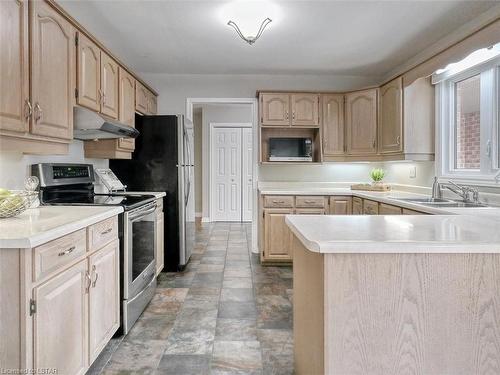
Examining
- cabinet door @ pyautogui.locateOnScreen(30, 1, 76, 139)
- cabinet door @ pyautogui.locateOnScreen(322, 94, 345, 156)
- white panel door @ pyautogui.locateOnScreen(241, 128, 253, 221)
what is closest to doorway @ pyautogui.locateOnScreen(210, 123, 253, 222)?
white panel door @ pyautogui.locateOnScreen(241, 128, 253, 221)

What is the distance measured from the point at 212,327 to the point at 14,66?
1984 mm

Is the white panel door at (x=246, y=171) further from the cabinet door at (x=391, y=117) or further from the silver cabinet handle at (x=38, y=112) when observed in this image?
the silver cabinet handle at (x=38, y=112)

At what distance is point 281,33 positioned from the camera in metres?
3.17

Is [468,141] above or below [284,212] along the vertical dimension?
above

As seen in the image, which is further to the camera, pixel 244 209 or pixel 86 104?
pixel 244 209

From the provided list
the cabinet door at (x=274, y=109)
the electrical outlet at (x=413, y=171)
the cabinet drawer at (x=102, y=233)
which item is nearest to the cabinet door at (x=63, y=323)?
the cabinet drawer at (x=102, y=233)

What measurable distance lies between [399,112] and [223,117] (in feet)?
14.4

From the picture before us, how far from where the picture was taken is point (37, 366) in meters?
1.33

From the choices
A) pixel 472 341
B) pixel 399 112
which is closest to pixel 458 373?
pixel 472 341

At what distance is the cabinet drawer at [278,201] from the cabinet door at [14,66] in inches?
105

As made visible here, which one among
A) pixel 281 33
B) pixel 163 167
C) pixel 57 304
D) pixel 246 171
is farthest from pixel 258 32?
pixel 246 171

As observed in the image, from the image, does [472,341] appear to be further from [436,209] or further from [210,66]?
[210,66]

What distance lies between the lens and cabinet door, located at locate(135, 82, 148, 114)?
3615 millimetres

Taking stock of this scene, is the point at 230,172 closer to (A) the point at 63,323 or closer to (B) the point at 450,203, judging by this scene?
(B) the point at 450,203
